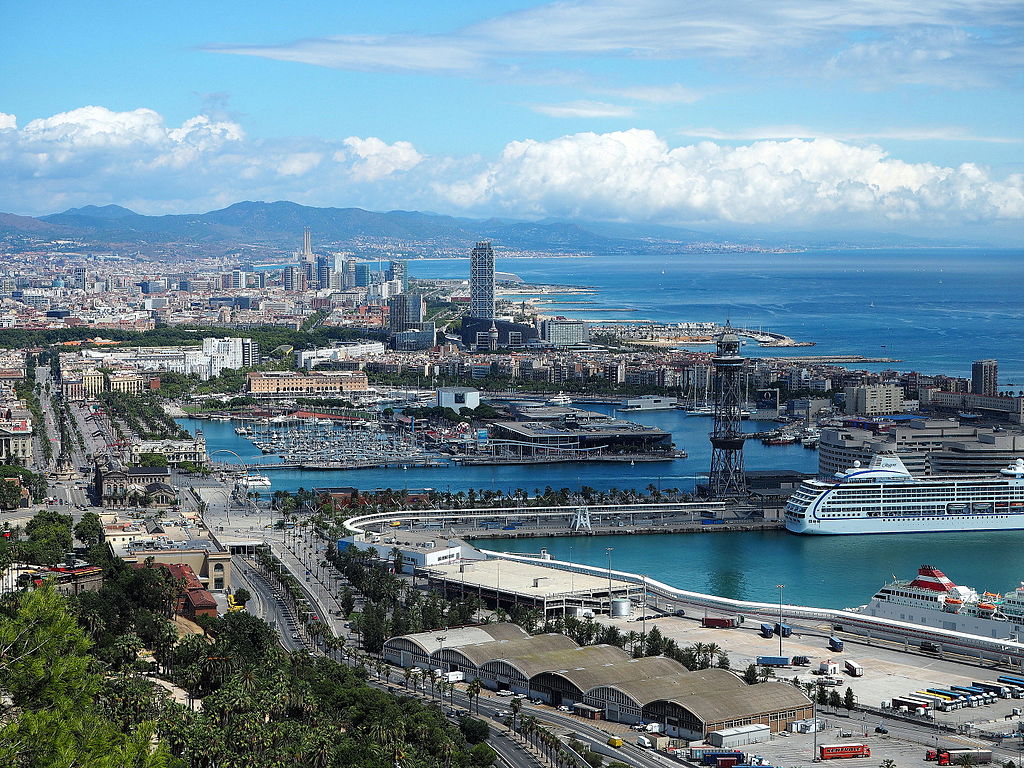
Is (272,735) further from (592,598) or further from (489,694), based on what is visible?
(592,598)


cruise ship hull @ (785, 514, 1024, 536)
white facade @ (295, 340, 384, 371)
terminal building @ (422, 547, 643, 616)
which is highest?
terminal building @ (422, 547, 643, 616)

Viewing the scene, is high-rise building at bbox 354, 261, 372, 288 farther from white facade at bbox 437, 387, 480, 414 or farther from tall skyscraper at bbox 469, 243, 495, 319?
white facade at bbox 437, 387, 480, 414

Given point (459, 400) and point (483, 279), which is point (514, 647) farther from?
point (483, 279)

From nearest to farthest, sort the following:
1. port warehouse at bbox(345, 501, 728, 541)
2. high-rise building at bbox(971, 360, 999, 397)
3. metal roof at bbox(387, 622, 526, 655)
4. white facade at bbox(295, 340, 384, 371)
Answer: metal roof at bbox(387, 622, 526, 655) → port warehouse at bbox(345, 501, 728, 541) → high-rise building at bbox(971, 360, 999, 397) → white facade at bbox(295, 340, 384, 371)

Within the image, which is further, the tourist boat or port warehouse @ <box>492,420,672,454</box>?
port warehouse @ <box>492,420,672,454</box>

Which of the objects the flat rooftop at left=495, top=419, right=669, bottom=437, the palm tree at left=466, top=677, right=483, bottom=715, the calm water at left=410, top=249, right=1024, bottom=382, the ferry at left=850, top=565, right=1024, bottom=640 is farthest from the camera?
the calm water at left=410, top=249, right=1024, bottom=382

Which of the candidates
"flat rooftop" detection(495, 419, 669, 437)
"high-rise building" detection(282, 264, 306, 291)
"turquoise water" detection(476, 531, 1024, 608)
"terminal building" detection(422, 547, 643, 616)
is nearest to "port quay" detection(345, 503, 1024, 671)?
"terminal building" detection(422, 547, 643, 616)

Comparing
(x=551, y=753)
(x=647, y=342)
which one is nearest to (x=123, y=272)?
(x=647, y=342)

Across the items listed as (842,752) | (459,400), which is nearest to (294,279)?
(459,400)
